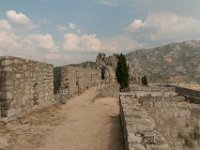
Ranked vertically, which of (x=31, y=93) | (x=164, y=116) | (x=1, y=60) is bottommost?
(x=164, y=116)

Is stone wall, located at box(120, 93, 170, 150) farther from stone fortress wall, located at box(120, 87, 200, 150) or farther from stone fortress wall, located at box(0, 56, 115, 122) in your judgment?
stone fortress wall, located at box(0, 56, 115, 122)

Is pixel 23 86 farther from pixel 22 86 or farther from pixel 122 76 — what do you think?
pixel 122 76

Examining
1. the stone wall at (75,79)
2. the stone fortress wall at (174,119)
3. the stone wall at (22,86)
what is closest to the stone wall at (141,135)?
the stone fortress wall at (174,119)

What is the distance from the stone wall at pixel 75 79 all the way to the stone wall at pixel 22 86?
20.6 ft

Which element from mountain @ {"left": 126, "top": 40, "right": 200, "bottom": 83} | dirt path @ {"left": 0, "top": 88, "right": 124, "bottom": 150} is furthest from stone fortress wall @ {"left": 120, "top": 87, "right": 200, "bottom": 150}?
mountain @ {"left": 126, "top": 40, "right": 200, "bottom": 83}

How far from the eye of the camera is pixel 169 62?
407ft

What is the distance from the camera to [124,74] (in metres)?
33.9

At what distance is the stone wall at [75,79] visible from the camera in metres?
18.9

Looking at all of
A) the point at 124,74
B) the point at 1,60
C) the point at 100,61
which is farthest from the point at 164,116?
the point at 100,61

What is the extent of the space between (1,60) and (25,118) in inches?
88.7

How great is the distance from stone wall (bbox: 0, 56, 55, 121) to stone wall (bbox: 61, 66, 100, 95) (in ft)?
20.6

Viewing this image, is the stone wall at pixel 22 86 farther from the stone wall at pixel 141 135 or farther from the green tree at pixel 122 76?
the green tree at pixel 122 76

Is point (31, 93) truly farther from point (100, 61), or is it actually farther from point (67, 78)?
point (100, 61)

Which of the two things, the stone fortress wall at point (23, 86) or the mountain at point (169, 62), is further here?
the mountain at point (169, 62)
